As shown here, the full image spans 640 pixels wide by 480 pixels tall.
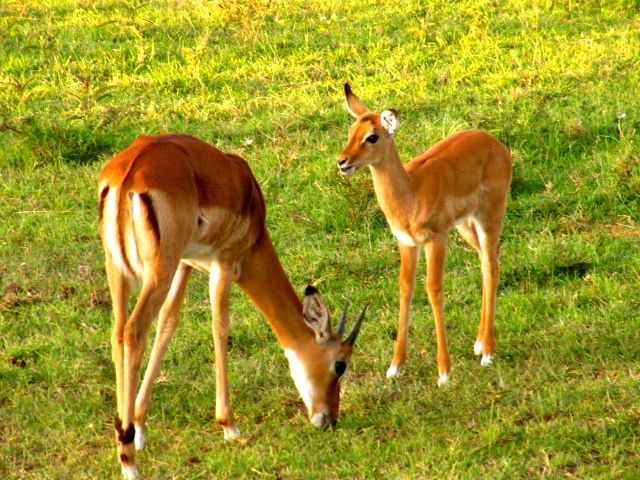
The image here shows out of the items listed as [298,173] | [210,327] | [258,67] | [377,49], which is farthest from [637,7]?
[210,327]

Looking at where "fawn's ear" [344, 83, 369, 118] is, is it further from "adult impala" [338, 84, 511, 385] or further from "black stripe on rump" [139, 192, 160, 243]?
"black stripe on rump" [139, 192, 160, 243]

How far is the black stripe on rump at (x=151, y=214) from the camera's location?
4.57m

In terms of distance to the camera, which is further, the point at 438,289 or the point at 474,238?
the point at 474,238

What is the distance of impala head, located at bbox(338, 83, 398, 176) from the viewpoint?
215 inches

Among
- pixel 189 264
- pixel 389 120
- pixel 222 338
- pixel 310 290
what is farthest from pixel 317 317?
pixel 389 120

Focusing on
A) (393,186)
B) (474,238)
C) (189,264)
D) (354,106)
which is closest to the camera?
(189,264)

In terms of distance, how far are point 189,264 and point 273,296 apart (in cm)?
39

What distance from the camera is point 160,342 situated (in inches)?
203

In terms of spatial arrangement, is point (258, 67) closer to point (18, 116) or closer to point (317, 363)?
point (18, 116)

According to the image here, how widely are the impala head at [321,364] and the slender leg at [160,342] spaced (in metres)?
0.53

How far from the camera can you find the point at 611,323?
5891mm

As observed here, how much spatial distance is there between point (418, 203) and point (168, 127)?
3155 millimetres

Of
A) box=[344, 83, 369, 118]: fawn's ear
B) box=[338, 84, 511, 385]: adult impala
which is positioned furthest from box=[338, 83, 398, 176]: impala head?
box=[344, 83, 369, 118]: fawn's ear

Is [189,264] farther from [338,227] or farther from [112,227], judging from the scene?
[338,227]
